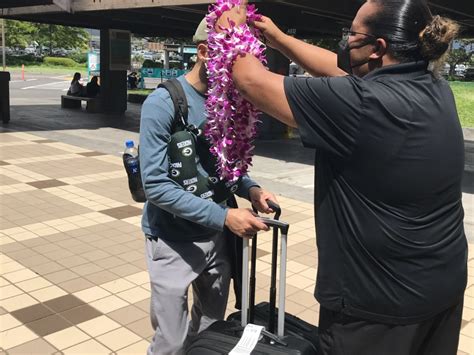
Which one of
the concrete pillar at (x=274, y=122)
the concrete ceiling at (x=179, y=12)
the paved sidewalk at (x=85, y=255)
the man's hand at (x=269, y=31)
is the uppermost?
the concrete ceiling at (x=179, y=12)

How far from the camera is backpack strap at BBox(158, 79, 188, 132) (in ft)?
7.02

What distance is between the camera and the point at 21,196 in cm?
708

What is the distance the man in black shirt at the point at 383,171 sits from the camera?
152 cm

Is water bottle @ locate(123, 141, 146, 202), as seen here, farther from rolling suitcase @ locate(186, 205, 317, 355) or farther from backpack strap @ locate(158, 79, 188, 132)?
rolling suitcase @ locate(186, 205, 317, 355)

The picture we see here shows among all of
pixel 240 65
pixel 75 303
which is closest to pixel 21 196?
pixel 75 303

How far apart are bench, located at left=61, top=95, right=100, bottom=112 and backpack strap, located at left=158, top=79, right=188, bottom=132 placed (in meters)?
17.5

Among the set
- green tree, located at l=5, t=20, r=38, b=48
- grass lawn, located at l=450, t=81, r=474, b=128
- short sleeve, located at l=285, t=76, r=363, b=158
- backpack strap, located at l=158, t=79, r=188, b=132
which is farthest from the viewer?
green tree, located at l=5, t=20, r=38, b=48

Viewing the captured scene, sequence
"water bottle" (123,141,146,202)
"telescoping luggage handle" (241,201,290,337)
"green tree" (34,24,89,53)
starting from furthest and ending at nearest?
"green tree" (34,24,89,53) → "water bottle" (123,141,146,202) → "telescoping luggage handle" (241,201,290,337)

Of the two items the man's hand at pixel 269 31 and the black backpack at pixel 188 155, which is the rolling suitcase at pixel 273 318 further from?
the man's hand at pixel 269 31

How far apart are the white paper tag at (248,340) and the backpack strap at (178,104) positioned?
33.3 inches

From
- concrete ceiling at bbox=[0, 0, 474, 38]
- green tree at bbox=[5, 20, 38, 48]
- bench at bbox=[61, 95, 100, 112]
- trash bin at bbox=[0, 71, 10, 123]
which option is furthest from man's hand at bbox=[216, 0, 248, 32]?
green tree at bbox=[5, 20, 38, 48]

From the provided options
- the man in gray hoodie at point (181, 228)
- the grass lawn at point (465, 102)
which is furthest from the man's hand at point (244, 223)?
the grass lawn at point (465, 102)

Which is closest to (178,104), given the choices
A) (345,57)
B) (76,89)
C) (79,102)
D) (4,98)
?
(345,57)

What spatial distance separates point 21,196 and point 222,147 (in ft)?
18.8
